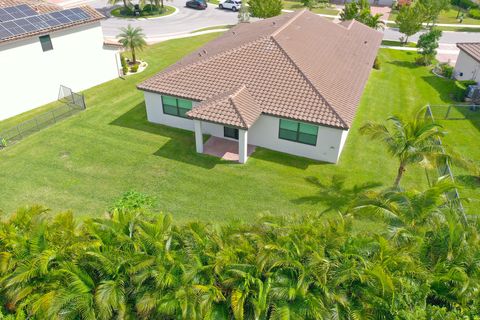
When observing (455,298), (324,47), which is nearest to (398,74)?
(324,47)

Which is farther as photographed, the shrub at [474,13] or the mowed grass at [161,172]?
the shrub at [474,13]

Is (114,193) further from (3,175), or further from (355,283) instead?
(355,283)

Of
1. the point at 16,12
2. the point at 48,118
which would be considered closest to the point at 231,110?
the point at 48,118

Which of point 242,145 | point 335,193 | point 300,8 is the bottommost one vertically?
point 335,193

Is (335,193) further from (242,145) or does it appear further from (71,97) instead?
(71,97)

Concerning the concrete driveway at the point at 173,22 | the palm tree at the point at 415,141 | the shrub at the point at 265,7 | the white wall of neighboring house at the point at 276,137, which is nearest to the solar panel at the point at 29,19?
the white wall of neighboring house at the point at 276,137

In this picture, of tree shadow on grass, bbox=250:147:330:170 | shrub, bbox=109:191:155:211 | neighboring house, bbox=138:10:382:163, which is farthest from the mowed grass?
neighboring house, bbox=138:10:382:163

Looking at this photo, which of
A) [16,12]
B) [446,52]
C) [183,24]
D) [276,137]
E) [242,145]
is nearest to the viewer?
[242,145]

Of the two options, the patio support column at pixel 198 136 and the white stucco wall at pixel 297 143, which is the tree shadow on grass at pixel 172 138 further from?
the white stucco wall at pixel 297 143
